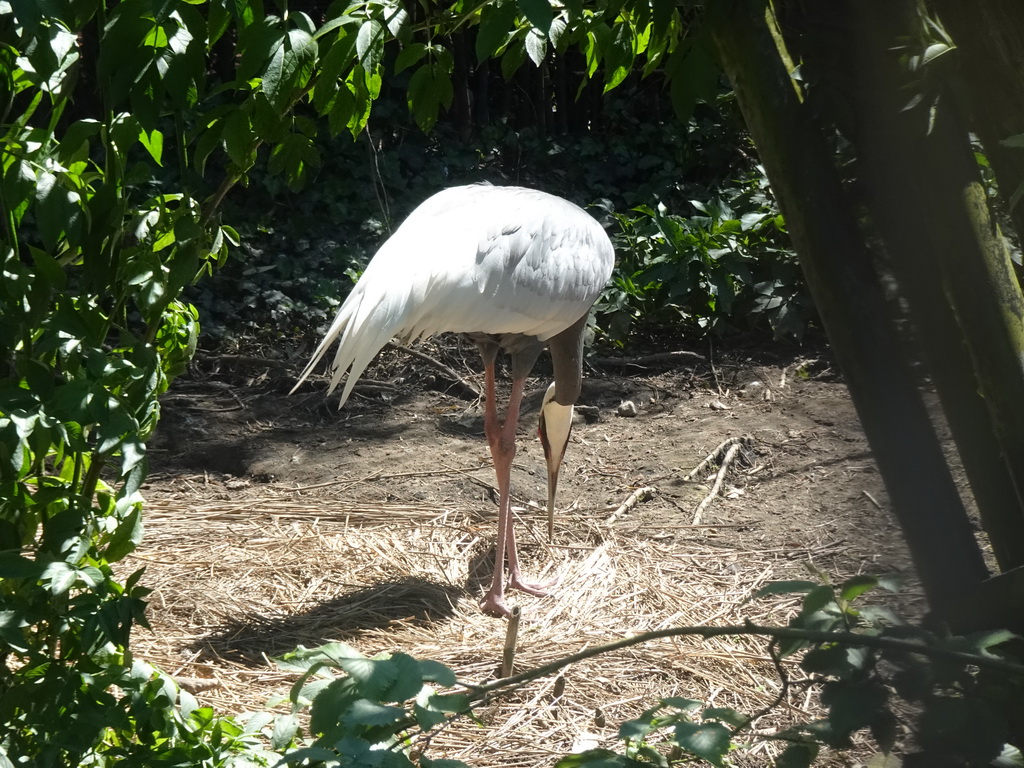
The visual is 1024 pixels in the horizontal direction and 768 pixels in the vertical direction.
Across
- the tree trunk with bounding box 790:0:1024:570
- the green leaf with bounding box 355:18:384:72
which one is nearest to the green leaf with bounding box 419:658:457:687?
the tree trunk with bounding box 790:0:1024:570

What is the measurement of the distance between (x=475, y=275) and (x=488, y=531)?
1.14 metres

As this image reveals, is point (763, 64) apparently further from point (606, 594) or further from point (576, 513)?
point (576, 513)

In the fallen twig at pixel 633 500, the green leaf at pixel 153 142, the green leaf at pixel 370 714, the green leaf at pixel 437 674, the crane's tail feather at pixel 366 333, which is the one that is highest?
the green leaf at pixel 153 142

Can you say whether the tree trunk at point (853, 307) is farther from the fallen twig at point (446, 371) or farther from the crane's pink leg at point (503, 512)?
the fallen twig at point (446, 371)

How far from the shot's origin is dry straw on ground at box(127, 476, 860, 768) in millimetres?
2863

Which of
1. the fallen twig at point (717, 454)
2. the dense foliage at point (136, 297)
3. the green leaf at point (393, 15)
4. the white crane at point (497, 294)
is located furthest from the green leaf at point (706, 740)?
the fallen twig at point (717, 454)

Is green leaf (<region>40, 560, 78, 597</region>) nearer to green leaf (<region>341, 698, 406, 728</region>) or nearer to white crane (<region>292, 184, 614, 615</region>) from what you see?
green leaf (<region>341, 698, 406, 728</region>)

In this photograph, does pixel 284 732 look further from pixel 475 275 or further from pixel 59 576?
pixel 475 275

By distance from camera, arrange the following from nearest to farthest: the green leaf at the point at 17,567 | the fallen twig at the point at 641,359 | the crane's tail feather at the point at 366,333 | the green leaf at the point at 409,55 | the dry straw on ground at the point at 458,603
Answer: the green leaf at the point at 17,567
the green leaf at the point at 409,55
the dry straw on ground at the point at 458,603
the crane's tail feather at the point at 366,333
the fallen twig at the point at 641,359

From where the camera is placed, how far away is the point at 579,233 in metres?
4.05

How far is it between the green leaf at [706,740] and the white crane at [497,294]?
243 cm

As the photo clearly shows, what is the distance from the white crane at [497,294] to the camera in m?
3.42

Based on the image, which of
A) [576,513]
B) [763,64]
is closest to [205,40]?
[763,64]

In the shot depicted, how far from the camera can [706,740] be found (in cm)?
92
